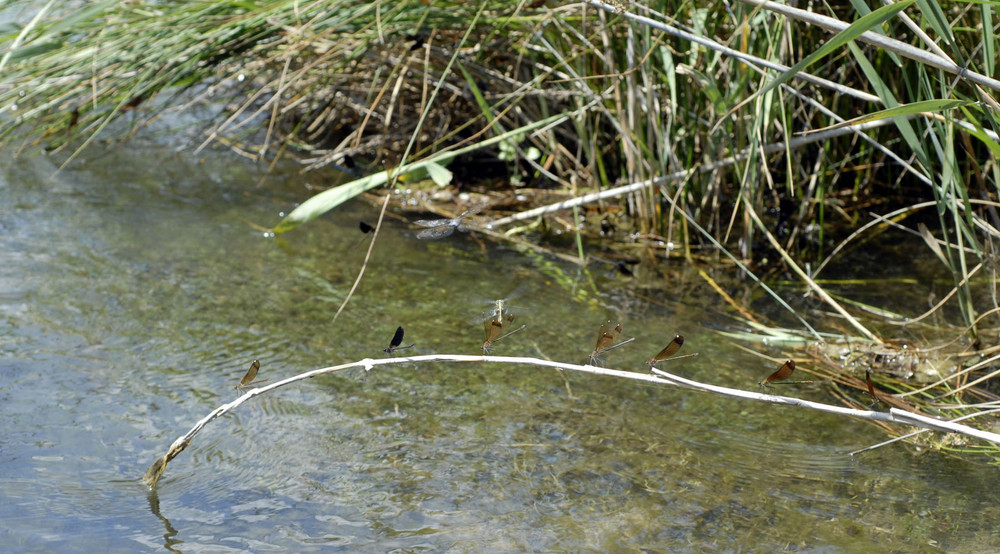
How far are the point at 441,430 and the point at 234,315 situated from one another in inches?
33.4

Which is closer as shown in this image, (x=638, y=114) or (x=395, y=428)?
(x=395, y=428)

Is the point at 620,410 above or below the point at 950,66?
below

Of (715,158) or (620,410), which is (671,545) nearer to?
(620,410)

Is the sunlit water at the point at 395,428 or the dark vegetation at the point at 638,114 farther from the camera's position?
the dark vegetation at the point at 638,114

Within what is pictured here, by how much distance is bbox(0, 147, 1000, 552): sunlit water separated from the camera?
146 centimetres

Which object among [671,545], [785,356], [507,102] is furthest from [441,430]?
[507,102]

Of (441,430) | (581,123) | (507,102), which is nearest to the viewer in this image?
(441,430)

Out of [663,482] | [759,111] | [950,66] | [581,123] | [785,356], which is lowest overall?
[785,356]

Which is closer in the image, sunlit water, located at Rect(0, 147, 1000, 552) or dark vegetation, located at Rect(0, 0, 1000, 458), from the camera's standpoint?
sunlit water, located at Rect(0, 147, 1000, 552)

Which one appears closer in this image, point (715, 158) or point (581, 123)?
point (715, 158)

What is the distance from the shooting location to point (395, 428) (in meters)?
1.80

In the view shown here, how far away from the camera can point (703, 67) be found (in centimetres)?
282

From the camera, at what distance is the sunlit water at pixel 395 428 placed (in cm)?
146

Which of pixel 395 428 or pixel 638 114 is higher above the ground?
pixel 638 114
